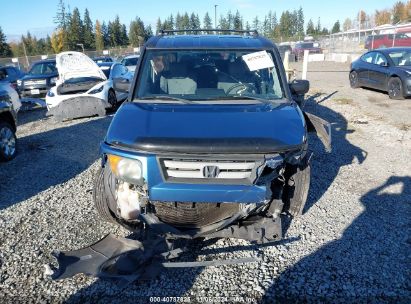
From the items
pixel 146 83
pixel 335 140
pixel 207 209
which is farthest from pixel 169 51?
pixel 335 140

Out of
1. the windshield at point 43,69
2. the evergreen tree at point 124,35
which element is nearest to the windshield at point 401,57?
the windshield at point 43,69

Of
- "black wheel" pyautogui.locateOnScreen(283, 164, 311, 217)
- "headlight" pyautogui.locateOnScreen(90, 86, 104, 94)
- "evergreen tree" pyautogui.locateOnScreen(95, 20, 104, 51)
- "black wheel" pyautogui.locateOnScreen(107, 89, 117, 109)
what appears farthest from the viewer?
"evergreen tree" pyautogui.locateOnScreen(95, 20, 104, 51)

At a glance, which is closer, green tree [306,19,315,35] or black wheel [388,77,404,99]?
black wheel [388,77,404,99]

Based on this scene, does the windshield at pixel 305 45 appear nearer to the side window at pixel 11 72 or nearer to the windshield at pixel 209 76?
the side window at pixel 11 72

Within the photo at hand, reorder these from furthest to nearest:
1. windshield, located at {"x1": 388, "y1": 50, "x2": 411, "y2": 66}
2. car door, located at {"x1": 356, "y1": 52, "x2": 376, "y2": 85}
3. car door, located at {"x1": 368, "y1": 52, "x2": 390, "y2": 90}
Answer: car door, located at {"x1": 356, "y1": 52, "x2": 376, "y2": 85}, car door, located at {"x1": 368, "y1": 52, "x2": 390, "y2": 90}, windshield, located at {"x1": 388, "y1": 50, "x2": 411, "y2": 66}

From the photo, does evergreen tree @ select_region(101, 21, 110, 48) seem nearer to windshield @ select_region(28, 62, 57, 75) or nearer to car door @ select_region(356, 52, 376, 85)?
windshield @ select_region(28, 62, 57, 75)

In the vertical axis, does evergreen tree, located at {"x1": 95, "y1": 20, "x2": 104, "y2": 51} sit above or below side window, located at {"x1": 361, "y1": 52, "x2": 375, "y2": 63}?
above

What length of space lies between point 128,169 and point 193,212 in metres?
0.72

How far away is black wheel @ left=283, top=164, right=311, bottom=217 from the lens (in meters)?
3.90

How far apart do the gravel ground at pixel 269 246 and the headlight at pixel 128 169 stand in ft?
2.81

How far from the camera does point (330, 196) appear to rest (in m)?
4.85

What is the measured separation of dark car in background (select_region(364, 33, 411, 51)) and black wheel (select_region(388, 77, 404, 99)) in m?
19.6

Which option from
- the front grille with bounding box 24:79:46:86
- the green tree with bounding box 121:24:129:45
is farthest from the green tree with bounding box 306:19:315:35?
the front grille with bounding box 24:79:46:86

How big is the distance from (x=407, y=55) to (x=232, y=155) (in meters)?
12.1
